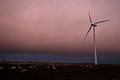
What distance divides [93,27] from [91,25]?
1805 millimetres

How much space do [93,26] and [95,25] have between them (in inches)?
55.0

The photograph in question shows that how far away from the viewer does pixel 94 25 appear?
398ft

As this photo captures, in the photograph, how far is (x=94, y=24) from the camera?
399ft

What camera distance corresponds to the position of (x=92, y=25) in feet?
399

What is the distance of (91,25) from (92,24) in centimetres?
93

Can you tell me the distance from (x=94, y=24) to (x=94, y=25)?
0.68m

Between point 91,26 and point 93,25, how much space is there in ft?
4.66

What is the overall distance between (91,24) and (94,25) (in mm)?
1996

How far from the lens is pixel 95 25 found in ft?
399

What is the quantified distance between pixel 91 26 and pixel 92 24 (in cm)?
142

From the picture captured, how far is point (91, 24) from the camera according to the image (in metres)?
122

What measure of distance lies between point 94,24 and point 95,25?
92 centimetres

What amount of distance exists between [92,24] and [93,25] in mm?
898

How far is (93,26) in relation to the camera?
12200 centimetres
